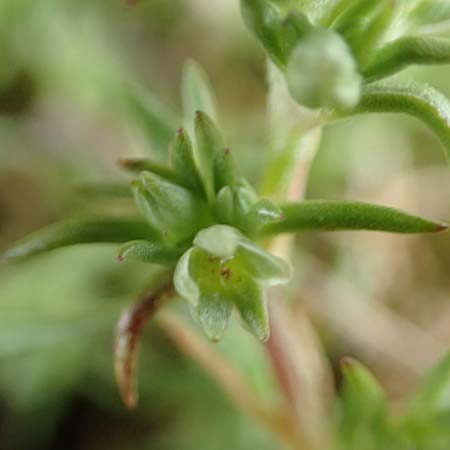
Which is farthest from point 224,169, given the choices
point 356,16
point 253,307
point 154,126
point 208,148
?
point 154,126

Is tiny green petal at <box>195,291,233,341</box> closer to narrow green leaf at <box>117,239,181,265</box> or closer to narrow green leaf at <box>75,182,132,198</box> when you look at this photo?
narrow green leaf at <box>117,239,181,265</box>

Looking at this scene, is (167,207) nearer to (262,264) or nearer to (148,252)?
(148,252)

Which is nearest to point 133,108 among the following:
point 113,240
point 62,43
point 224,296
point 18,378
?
point 113,240

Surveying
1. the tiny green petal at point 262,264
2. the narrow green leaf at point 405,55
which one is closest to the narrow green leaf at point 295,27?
the narrow green leaf at point 405,55

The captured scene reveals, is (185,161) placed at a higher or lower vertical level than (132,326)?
higher

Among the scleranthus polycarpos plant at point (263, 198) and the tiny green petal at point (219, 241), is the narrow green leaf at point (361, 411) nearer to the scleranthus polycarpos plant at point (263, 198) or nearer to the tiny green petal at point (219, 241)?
the scleranthus polycarpos plant at point (263, 198)

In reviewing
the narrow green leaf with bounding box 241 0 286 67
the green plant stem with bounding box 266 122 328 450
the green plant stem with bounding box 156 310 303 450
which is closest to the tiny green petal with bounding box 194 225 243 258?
the narrow green leaf with bounding box 241 0 286 67
